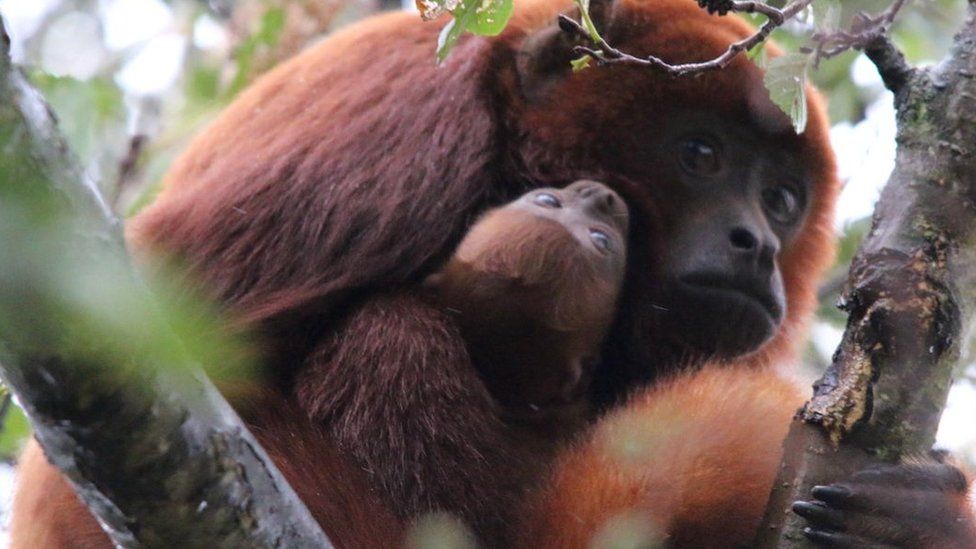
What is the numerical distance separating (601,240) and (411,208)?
588mm

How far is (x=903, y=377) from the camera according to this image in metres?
2.65

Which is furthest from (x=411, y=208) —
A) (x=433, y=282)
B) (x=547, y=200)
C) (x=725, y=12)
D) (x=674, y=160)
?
(x=725, y=12)

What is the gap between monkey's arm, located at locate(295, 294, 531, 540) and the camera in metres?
3.40

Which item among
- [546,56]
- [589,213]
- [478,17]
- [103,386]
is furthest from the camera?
[546,56]

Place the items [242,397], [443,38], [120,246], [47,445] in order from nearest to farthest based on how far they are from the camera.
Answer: [120,246], [47,445], [443,38], [242,397]

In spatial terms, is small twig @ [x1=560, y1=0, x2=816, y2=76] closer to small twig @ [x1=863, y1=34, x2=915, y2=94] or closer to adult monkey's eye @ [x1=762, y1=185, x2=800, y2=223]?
small twig @ [x1=863, y1=34, x2=915, y2=94]

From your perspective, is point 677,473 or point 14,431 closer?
point 677,473

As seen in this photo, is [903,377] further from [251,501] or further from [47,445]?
[47,445]

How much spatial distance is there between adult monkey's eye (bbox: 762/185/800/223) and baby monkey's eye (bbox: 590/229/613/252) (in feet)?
2.72

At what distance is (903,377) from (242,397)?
1.81 meters

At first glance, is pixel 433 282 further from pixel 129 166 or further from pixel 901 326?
pixel 129 166

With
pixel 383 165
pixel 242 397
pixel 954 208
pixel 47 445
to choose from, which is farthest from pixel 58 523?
pixel 954 208

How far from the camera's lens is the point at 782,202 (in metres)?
4.43

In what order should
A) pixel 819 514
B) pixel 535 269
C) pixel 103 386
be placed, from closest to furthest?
pixel 103 386, pixel 819 514, pixel 535 269
